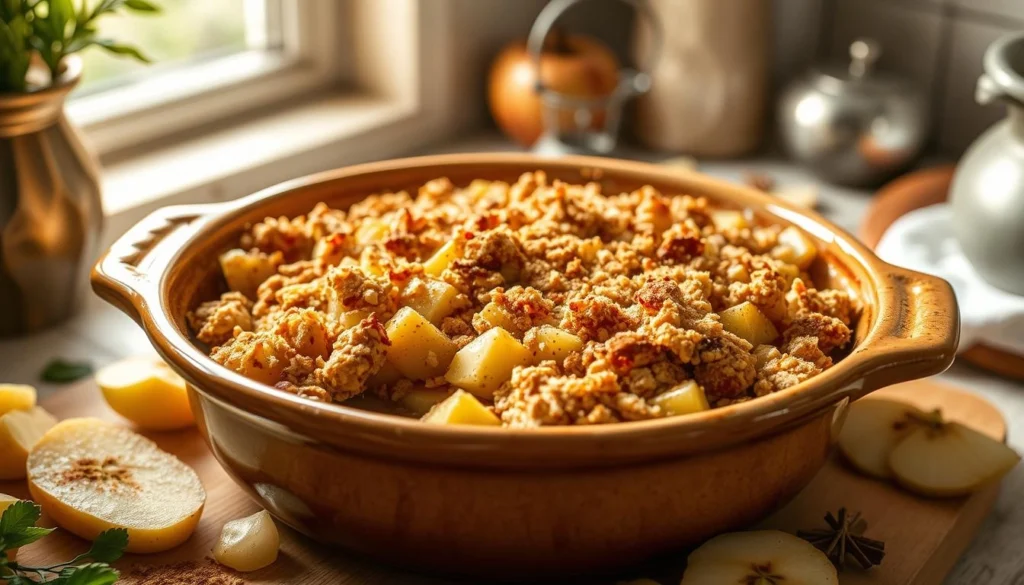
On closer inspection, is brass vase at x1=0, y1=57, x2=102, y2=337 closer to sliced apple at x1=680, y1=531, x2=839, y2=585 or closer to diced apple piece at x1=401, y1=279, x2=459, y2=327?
diced apple piece at x1=401, y1=279, x2=459, y2=327

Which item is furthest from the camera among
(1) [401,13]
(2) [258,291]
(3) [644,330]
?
(1) [401,13]

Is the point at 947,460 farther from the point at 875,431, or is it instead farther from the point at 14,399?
the point at 14,399

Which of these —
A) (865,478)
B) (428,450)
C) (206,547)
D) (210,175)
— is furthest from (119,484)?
(210,175)

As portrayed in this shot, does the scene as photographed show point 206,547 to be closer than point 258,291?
Yes

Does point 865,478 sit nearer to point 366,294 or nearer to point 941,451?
point 941,451

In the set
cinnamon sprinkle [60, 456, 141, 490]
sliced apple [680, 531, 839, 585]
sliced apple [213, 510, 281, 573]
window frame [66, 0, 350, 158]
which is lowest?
sliced apple [213, 510, 281, 573]

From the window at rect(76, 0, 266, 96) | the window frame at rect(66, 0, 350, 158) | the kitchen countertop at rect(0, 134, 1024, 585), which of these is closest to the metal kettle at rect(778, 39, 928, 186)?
the kitchen countertop at rect(0, 134, 1024, 585)
